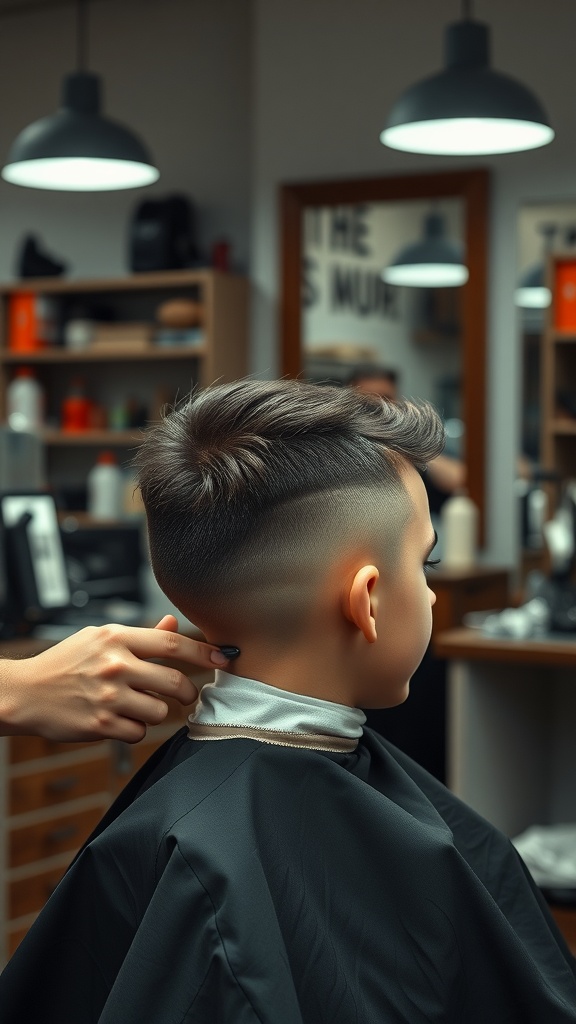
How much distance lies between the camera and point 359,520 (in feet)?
3.30

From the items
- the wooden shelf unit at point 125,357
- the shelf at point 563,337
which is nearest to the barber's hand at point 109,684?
the shelf at point 563,337

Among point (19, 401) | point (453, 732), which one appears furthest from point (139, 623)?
point (19, 401)

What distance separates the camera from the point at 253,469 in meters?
0.98

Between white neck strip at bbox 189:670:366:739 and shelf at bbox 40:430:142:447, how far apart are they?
4.36m

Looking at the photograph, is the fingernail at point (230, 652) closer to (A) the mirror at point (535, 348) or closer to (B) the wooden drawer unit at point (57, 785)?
(B) the wooden drawer unit at point (57, 785)

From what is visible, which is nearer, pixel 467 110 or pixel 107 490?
pixel 467 110

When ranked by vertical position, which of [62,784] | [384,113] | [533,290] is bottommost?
[62,784]

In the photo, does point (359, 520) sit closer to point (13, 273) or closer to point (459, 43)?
point (459, 43)

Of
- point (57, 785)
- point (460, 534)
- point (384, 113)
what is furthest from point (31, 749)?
point (384, 113)

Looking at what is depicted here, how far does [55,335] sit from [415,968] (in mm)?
4885

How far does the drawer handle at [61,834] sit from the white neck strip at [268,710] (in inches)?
92.2

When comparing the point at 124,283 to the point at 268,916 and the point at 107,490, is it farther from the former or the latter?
the point at 268,916

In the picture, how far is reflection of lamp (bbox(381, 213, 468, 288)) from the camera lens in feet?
15.2

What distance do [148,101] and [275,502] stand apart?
202 inches
